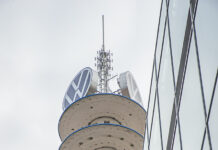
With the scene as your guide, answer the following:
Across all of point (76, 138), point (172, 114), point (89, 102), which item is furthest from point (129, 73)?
point (172, 114)

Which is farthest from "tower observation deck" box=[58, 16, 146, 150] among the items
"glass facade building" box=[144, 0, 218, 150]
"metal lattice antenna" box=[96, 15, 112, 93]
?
"glass facade building" box=[144, 0, 218, 150]

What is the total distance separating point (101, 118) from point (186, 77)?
17121mm

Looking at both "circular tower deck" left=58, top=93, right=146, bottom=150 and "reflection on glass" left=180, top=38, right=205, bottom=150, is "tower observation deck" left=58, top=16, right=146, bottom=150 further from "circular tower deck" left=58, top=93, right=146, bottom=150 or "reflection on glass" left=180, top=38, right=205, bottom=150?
"reflection on glass" left=180, top=38, right=205, bottom=150

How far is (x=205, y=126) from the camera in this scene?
20.0 feet

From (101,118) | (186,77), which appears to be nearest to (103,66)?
(101,118)

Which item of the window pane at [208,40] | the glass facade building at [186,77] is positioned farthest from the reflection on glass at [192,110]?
the window pane at [208,40]

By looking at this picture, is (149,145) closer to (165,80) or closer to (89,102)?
(165,80)

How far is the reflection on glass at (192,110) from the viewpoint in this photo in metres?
6.47

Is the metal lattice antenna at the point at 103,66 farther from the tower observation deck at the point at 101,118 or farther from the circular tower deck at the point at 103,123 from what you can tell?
the circular tower deck at the point at 103,123

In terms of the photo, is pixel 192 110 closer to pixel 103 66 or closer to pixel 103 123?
pixel 103 123

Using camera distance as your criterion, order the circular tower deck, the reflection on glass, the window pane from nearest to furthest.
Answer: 1. the window pane
2. the reflection on glass
3. the circular tower deck

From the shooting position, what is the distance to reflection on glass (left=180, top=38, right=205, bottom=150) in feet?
21.2

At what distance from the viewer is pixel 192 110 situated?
6.97 meters

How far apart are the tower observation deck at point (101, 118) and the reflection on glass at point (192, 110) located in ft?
43.9
